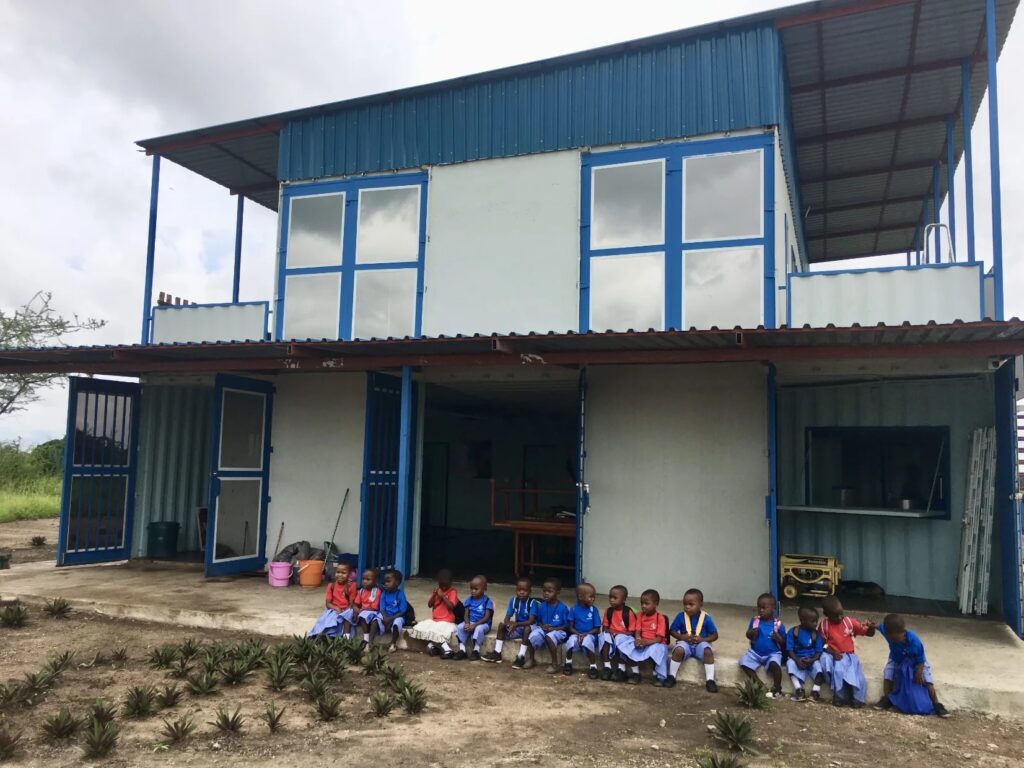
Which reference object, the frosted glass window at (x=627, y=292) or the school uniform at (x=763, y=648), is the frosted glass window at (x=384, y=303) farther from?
the school uniform at (x=763, y=648)

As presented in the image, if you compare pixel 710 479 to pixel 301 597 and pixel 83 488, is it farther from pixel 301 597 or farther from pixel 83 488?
pixel 83 488

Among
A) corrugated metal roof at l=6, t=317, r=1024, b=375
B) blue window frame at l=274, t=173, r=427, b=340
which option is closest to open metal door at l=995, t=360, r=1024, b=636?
corrugated metal roof at l=6, t=317, r=1024, b=375

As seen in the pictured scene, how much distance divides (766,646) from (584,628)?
153 centimetres

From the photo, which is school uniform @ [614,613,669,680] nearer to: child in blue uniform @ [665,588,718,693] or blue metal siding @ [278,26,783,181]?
child in blue uniform @ [665,588,718,693]

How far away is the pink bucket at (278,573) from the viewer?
9625 millimetres

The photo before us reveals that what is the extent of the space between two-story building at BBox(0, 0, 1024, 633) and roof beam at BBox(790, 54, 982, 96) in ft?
0.12

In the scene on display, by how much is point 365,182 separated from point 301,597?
5.91m

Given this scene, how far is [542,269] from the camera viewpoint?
10109 mm

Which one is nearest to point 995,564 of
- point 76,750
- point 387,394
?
point 387,394

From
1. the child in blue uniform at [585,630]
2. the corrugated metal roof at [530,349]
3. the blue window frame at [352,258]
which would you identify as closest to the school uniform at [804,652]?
the child in blue uniform at [585,630]

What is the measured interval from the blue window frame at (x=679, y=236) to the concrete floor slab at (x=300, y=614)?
3.49 metres

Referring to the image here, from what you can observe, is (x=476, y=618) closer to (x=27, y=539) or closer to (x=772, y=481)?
(x=772, y=481)

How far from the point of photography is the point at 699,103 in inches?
377

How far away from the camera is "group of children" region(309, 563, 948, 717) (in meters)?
5.81
